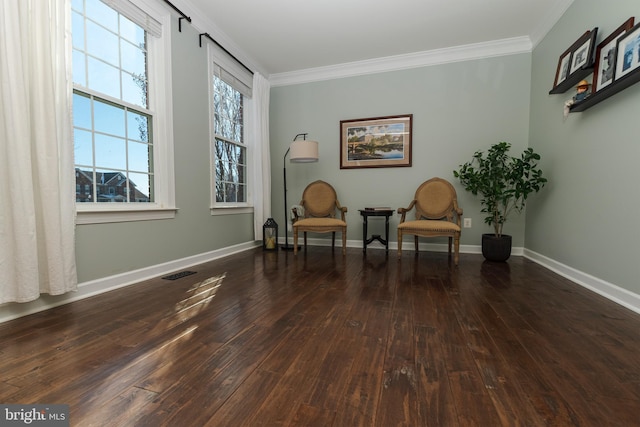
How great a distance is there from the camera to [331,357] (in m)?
1.21

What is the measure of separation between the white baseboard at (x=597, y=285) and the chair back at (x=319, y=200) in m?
2.43

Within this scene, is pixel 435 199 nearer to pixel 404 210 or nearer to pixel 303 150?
pixel 404 210

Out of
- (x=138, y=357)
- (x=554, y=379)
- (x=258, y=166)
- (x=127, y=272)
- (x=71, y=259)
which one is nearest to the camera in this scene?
(x=554, y=379)

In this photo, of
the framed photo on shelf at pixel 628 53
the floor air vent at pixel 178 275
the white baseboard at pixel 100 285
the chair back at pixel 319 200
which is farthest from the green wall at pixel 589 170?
the white baseboard at pixel 100 285

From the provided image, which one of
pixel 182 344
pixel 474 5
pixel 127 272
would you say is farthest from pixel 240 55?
pixel 182 344

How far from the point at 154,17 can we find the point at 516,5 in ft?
11.2

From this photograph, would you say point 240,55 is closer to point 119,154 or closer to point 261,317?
point 119,154

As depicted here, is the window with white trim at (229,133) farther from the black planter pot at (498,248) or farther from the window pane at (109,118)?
the black planter pot at (498,248)

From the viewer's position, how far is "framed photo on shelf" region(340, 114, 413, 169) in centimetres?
389

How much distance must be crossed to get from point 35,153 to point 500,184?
154 inches

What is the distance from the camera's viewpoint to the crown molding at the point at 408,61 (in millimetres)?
3500

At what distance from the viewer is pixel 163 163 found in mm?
2658

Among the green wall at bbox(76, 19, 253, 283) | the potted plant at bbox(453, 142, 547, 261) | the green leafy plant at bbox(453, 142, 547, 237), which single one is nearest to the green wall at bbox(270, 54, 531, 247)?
the green leafy plant at bbox(453, 142, 547, 237)

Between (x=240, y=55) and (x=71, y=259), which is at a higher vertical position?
(x=240, y=55)
